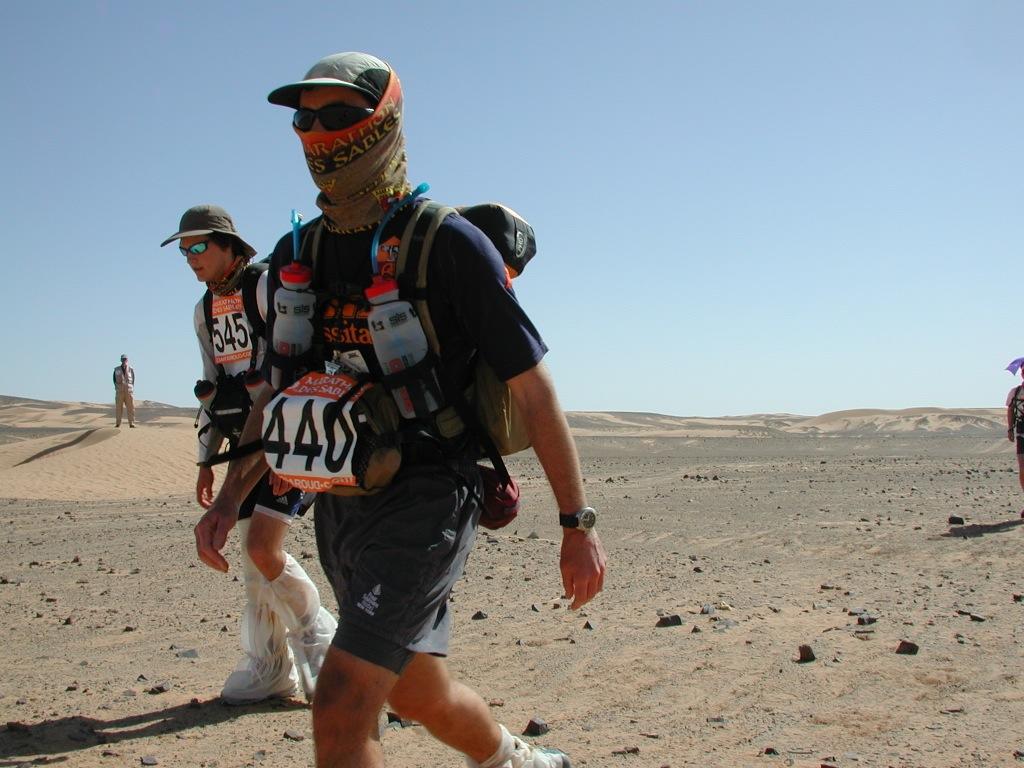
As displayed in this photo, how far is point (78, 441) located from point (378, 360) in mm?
21715

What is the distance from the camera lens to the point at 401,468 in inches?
119

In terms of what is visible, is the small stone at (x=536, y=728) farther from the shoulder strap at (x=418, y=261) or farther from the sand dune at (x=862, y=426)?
the sand dune at (x=862, y=426)

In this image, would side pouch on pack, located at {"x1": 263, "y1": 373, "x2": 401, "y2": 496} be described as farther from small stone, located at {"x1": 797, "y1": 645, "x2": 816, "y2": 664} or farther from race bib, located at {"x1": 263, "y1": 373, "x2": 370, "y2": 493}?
small stone, located at {"x1": 797, "y1": 645, "x2": 816, "y2": 664}

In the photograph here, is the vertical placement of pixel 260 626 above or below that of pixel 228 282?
below

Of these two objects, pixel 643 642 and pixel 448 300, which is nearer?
pixel 448 300

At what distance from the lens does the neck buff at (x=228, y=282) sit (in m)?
4.99

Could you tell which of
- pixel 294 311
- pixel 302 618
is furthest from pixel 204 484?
pixel 294 311

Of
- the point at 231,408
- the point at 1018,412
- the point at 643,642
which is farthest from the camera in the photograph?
the point at 1018,412

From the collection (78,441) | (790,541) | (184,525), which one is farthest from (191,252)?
(78,441)

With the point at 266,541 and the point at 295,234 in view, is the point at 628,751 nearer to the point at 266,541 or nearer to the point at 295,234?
the point at 266,541

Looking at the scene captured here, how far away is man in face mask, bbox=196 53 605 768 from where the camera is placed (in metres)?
2.79

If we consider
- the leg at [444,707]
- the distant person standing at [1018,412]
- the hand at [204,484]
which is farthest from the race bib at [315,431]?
the distant person standing at [1018,412]

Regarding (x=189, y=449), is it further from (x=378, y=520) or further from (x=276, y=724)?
(x=378, y=520)

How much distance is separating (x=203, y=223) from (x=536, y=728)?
2.69 m
